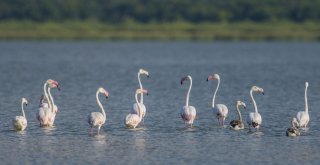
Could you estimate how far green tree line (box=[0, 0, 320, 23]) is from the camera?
Answer: 90750mm

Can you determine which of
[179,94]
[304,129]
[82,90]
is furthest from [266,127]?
[82,90]

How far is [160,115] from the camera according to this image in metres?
24.2

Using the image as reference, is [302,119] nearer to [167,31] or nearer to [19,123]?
[19,123]

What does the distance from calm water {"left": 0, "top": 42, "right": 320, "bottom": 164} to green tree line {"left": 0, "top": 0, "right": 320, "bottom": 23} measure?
4028 centimetres

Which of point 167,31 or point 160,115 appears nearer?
point 160,115

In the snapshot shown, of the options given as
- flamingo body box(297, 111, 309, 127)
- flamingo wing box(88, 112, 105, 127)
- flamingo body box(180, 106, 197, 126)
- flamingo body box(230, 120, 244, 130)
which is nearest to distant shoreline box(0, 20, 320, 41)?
flamingo body box(180, 106, 197, 126)

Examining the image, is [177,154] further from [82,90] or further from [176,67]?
[176,67]

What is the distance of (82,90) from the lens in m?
32.2

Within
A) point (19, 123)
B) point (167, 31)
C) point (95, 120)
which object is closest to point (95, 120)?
point (95, 120)

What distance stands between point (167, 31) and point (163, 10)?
35.4 ft

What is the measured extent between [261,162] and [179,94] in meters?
13.6

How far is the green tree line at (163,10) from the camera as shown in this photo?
298 ft

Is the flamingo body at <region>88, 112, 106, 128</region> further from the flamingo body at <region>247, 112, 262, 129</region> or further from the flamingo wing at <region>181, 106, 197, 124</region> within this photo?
the flamingo body at <region>247, 112, 262, 129</region>

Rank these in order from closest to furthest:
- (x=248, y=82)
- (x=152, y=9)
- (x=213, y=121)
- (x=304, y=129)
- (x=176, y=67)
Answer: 1. (x=304, y=129)
2. (x=213, y=121)
3. (x=248, y=82)
4. (x=176, y=67)
5. (x=152, y=9)
